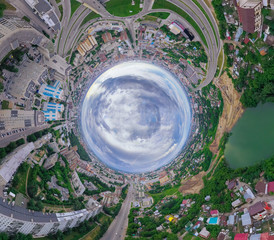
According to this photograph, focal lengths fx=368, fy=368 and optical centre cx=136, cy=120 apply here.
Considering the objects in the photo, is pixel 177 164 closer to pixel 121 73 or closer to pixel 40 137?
pixel 121 73

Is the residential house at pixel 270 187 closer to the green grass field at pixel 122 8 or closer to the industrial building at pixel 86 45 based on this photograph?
the green grass field at pixel 122 8

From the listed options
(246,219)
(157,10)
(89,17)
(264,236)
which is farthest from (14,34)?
(264,236)

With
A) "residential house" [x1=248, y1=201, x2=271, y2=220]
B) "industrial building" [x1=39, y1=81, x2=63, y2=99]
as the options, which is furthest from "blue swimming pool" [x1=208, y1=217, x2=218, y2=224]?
"industrial building" [x1=39, y1=81, x2=63, y2=99]

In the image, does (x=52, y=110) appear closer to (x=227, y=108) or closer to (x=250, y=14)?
(x=227, y=108)

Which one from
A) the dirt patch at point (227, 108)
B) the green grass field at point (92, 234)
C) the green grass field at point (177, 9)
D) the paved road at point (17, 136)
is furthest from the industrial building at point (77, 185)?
the green grass field at point (177, 9)

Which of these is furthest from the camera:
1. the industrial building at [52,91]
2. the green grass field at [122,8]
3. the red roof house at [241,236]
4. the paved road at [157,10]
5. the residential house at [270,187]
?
the green grass field at [122,8]

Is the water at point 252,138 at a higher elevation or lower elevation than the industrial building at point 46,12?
lower

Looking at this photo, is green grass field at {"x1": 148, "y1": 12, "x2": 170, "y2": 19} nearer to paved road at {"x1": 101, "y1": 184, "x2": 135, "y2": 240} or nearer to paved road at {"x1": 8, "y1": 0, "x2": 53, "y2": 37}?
paved road at {"x1": 8, "y1": 0, "x2": 53, "y2": 37}
